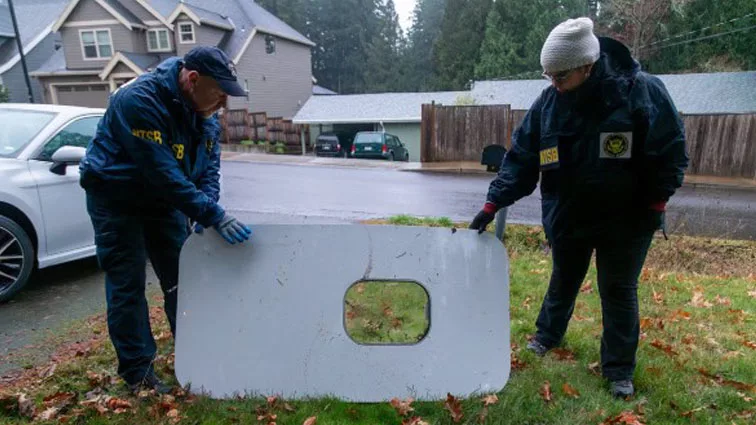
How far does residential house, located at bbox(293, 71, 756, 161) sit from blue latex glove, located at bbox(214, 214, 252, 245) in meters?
20.9

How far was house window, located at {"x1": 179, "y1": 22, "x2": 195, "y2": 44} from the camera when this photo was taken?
24.8 m

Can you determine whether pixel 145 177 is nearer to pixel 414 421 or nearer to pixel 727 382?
pixel 414 421

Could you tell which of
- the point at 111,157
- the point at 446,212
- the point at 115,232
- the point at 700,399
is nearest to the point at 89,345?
the point at 115,232

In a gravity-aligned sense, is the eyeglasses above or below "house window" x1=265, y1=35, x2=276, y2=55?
below

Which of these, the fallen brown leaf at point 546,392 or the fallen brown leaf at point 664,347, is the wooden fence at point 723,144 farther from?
the fallen brown leaf at point 546,392

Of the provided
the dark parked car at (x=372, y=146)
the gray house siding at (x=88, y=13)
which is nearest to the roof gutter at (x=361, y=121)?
the dark parked car at (x=372, y=146)

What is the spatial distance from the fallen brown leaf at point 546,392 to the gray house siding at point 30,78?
31046 millimetres

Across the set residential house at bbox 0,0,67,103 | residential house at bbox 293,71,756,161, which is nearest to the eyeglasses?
residential house at bbox 293,71,756,161

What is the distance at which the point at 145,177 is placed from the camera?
2299 millimetres

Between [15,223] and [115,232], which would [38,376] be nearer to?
[115,232]

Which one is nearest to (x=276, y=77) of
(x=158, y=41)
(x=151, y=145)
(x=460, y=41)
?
(x=158, y=41)

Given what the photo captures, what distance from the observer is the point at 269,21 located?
97.2 ft

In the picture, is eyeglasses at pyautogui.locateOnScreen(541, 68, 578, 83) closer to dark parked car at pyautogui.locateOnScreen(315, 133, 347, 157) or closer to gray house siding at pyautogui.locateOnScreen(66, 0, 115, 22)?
dark parked car at pyautogui.locateOnScreen(315, 133, 347, 157)

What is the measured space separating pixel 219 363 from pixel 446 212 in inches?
290
